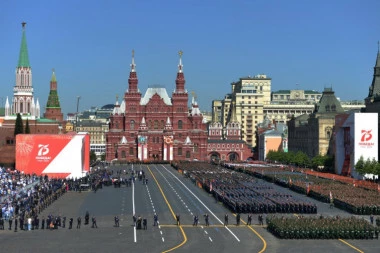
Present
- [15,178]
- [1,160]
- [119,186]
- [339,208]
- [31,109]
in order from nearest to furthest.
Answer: [339,208] < [15,178] < [119,186] < [1,160] < [31,109]

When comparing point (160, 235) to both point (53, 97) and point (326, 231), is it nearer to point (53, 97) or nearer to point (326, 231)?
point (326, 231)

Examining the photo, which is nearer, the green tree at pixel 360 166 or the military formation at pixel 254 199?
the military formation at pixel 254 199

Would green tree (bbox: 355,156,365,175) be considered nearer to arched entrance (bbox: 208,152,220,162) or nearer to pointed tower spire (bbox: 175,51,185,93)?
pointed tower spire (bbox: 175,51,185,93)

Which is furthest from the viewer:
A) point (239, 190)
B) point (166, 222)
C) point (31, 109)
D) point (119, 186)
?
point (31, 109)

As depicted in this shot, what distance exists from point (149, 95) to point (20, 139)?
76080 mm

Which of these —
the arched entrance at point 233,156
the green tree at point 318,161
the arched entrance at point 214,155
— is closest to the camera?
the green tree at point 318,161

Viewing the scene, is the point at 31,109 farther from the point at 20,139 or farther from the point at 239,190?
the point at 239,190

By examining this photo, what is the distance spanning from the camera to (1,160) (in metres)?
101

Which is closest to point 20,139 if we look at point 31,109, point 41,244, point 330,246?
point 41,244

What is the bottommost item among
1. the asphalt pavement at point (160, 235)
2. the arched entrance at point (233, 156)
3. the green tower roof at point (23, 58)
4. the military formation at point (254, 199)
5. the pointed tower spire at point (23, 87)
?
the asphalt pavement at point (160, 235)

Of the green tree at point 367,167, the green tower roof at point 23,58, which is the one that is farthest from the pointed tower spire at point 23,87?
the green tree at point 367,167

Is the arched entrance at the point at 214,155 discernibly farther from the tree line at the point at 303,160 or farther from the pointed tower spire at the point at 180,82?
the pointed tower spire at the point at 180,82

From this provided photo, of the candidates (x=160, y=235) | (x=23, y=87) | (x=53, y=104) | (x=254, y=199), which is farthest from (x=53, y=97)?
(x=160, y=235)

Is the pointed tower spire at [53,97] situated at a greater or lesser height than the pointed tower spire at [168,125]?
greater
